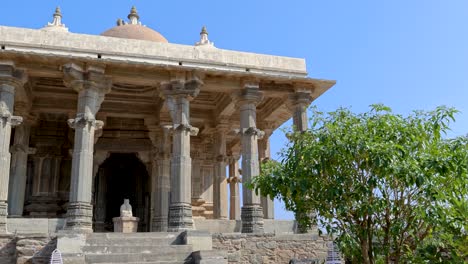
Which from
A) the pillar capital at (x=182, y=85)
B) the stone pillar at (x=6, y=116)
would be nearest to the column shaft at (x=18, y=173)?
the stone pillar at (x=6, y=116)

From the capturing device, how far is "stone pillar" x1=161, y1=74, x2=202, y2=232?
1308 cm

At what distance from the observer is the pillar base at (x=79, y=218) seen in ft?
39.7

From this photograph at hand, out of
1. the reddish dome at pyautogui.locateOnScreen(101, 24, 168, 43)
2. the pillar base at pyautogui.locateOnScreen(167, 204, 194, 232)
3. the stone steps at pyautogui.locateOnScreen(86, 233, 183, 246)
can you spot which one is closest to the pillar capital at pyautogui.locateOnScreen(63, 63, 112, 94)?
the pillar base at pyautogui.locateOnScreen(167, 204, 194, 232)

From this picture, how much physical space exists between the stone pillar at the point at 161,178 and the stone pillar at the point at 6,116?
4.80m

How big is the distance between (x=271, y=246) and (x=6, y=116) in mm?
7540

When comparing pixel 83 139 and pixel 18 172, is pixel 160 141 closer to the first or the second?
pixel 18 172

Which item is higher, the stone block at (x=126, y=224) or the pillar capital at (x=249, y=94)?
the pillar capital at (x=249, y=94)

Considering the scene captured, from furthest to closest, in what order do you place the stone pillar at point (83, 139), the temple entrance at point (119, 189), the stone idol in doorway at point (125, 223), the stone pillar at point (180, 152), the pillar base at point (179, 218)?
the temple entrance at point (119, 189), the stone idol in doorway at point (125, 223), the stone pillar at point (180, 152), the pillar base at point (179, 218), the stone pillar at point (83, 139)

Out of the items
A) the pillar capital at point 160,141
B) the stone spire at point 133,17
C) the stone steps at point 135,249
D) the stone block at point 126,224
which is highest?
the stone spire at point 133,17

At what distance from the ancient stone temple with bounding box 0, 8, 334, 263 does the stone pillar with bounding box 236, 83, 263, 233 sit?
0.10 ft

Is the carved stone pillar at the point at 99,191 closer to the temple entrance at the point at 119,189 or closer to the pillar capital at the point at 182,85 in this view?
the temple entrance at the point at 119,189

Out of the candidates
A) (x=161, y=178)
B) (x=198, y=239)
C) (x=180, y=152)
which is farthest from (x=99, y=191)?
(x=198, y=239)

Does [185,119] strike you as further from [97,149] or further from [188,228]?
[97,149]

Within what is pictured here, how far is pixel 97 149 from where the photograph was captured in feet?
60.2
